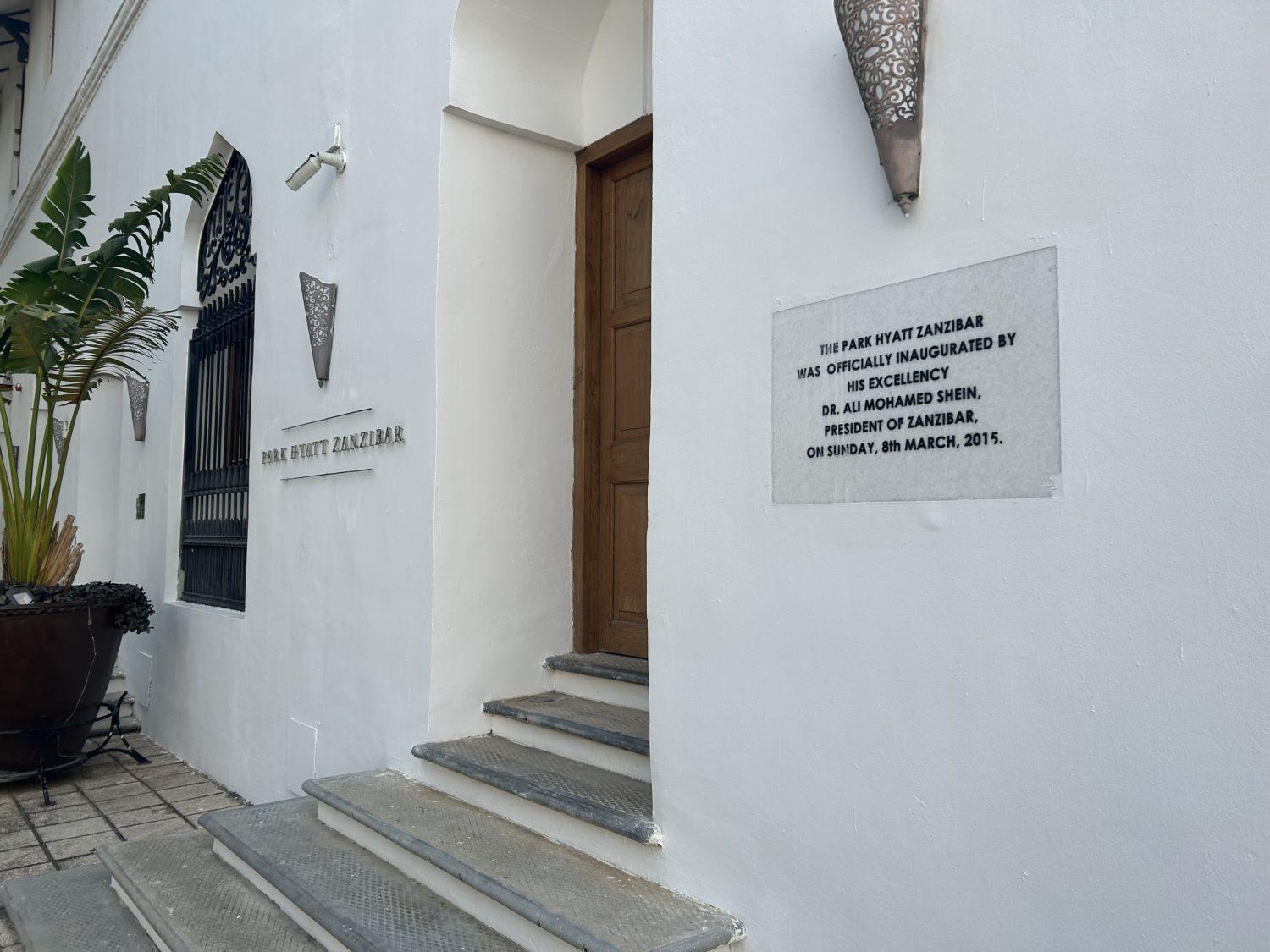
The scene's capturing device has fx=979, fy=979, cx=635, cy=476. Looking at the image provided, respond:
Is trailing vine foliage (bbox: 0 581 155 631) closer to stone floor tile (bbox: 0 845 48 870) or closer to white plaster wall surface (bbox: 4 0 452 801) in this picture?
white plaster wall surface (bbox: 4 0 452 801)

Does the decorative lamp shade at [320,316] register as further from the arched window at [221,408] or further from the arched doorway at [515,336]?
the arched window at [221,408]

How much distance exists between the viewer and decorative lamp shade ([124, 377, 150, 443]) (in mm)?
7945

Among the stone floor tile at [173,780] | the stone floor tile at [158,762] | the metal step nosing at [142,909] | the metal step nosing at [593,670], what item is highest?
the metal step nosing at [593,670]

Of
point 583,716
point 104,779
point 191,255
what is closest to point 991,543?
point 583,716

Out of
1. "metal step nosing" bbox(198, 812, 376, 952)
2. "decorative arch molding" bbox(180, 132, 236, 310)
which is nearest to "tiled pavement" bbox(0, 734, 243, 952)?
"metal step nosing" bbox(198, 812, 376, 952)

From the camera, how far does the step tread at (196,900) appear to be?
3.27 metres

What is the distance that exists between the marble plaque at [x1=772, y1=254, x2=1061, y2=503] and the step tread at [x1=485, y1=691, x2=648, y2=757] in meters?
1.26

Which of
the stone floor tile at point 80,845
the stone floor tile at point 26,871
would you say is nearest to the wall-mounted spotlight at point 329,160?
the stone floor tile at point 80,845

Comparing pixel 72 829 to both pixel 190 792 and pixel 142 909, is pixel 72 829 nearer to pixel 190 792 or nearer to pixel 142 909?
pixel 190 792

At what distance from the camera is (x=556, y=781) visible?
338cm

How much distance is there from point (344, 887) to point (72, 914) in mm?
1413

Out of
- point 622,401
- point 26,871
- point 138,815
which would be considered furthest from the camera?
point 138,815

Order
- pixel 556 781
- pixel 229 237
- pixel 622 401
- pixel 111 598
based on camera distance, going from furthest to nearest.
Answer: pixel 229 237, pixel 111 598, pixel 622 401, pixel 556 781

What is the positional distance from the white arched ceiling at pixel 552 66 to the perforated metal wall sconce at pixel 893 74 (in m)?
2.09
